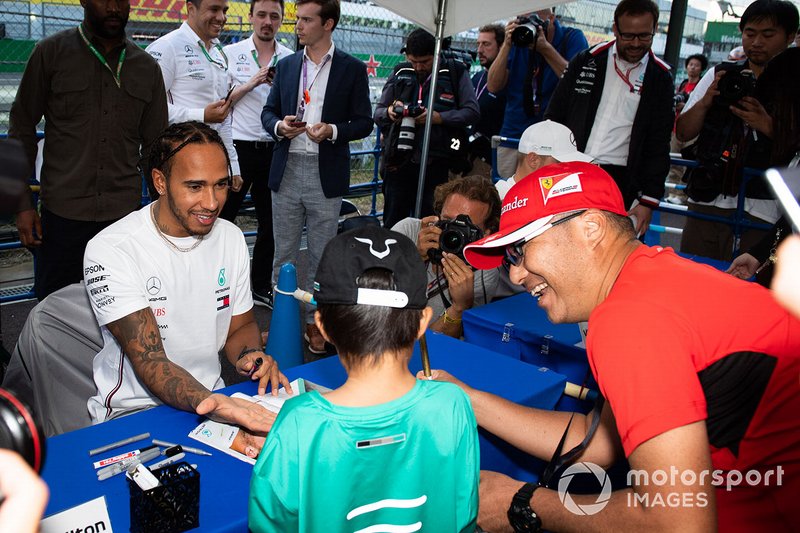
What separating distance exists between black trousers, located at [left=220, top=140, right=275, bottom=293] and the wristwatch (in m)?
3.98

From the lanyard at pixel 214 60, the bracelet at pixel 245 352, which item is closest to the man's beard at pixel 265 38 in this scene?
the lanyard at pixel 214 60

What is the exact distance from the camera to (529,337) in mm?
3020

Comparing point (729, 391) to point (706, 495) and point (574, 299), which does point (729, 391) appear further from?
point (574, 299)

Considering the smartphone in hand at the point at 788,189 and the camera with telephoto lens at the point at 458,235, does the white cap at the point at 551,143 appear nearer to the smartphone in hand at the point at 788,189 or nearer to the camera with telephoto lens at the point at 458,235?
the camera with telephoto lens at the point at 458,235

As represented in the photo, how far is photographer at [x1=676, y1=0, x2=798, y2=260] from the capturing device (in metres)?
4.43

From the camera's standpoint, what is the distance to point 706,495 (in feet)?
4.44

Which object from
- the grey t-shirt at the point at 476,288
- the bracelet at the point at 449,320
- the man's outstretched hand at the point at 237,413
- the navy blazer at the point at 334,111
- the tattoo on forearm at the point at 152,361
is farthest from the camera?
the navy blazer at the point at 334,111

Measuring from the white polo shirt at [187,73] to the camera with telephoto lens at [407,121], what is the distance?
1.24m

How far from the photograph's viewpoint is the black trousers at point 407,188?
18.1ft

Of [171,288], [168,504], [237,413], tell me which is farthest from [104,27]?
[168,504]

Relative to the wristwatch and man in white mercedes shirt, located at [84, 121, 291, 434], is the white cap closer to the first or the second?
man in white mercedes shirt, located at [84, 121, 291, 434]

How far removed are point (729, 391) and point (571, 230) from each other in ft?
1.73

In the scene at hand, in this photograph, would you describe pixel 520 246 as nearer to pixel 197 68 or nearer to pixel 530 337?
pixel 530 337

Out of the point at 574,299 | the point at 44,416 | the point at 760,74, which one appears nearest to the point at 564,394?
the point at 574,299
